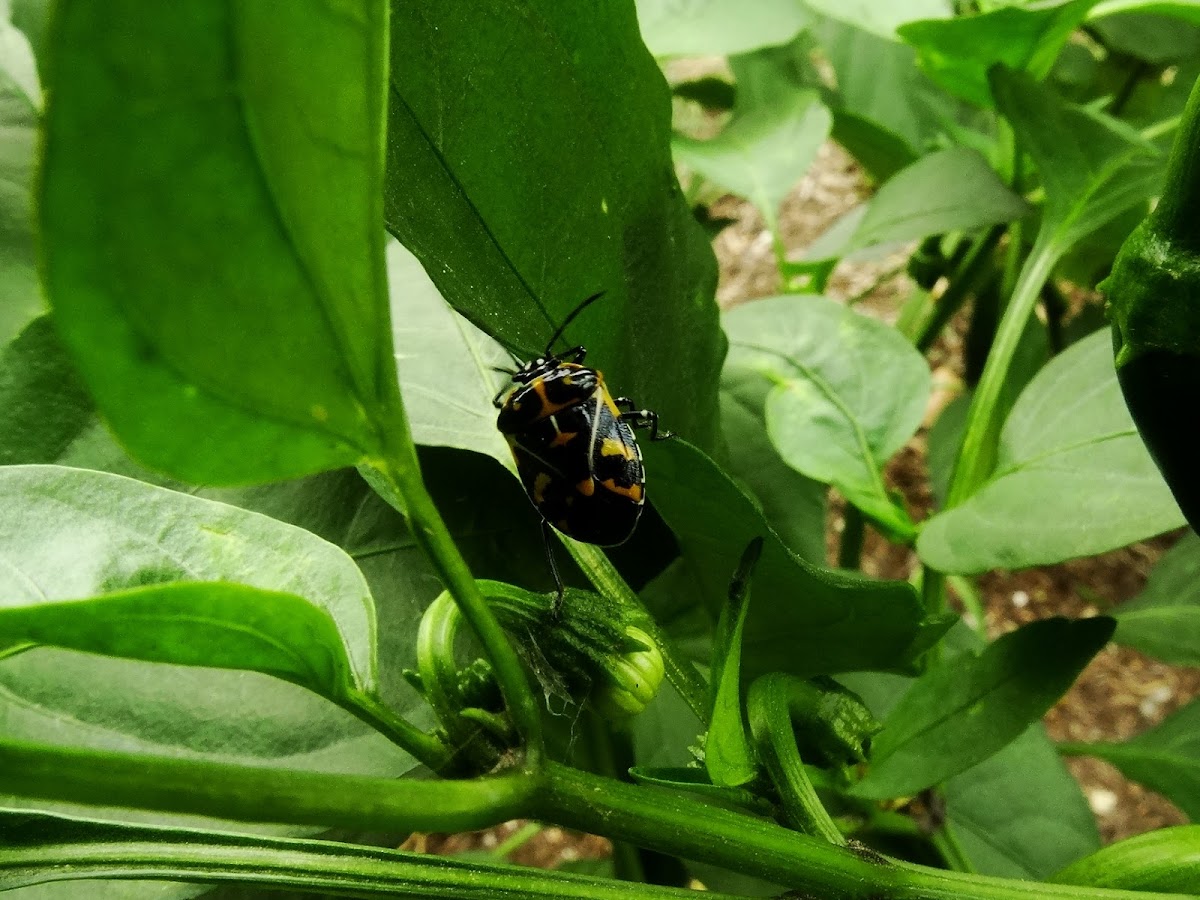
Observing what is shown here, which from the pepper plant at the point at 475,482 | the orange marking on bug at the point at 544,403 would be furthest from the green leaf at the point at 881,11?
the orange marking on bug at the point at 544,403

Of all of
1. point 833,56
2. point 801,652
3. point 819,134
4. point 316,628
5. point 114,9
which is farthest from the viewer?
point 833,56

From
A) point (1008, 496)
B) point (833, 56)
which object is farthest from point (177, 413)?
point (833, 56)

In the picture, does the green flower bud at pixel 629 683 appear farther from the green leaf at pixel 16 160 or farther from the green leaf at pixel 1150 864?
the green leaf at pixel 16 160

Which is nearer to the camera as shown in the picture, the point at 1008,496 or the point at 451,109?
the point at 451,109

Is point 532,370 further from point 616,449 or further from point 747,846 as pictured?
point 747,846

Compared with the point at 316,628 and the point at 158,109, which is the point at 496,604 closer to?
the point at 316,628

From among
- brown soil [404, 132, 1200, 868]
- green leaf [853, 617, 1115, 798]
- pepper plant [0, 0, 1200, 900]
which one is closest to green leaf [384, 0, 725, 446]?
pepper plant [0, 0, 1200, 900]

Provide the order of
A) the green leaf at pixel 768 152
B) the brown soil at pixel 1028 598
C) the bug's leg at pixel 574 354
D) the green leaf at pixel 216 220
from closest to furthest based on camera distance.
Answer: the green leaf at pixel 216 220 < the bug's leg at pixel 574 354 < the green leaf at pixel 768 152 < the brown soil at pixel 1028 598
